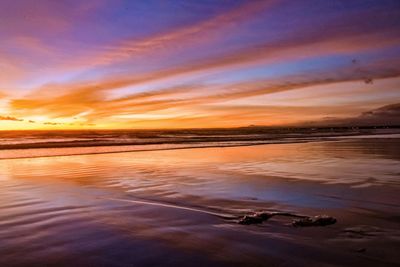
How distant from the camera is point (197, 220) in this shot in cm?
712

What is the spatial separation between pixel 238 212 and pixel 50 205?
4.03 metres

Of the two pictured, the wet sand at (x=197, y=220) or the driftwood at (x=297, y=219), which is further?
the driftwood at (x=297, y=219)

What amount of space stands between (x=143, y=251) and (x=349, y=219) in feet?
12.1

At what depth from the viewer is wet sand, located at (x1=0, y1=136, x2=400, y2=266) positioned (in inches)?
199

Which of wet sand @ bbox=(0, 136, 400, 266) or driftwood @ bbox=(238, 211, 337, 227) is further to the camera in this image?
driftwood @ bbox=(238, 211, 337, 227)

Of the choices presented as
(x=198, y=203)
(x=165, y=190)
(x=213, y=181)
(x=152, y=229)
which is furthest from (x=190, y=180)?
(x=152, y=229)

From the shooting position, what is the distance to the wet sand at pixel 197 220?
506 centimetres

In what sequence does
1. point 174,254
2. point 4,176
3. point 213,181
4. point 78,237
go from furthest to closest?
point 4,176 → point 213,181 → point 78,237 → point 174,254

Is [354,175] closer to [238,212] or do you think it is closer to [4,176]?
[238,212]

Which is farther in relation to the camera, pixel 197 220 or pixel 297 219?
pixel 197 220

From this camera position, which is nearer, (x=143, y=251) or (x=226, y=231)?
(x=143, y=251)

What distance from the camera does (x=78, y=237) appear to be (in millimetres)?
6016

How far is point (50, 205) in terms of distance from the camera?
8.56m

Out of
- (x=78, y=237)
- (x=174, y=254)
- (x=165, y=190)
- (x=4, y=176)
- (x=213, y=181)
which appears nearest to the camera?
(x=174, y=254)
